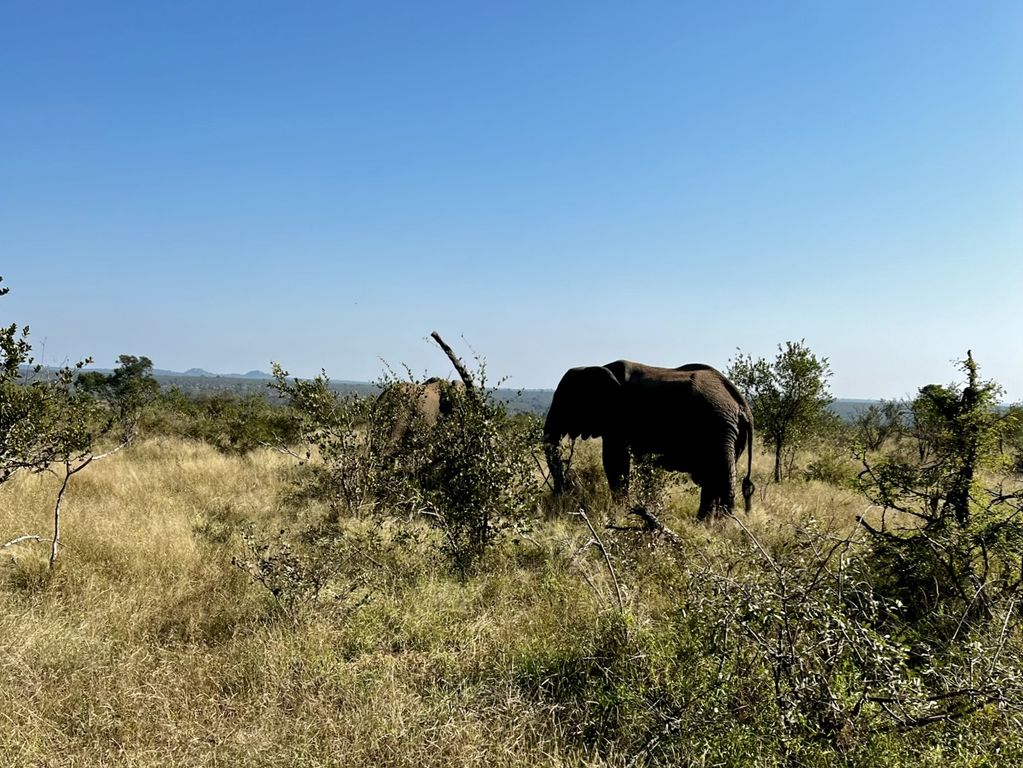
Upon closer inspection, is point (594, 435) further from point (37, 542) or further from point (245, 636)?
point (37, 542)

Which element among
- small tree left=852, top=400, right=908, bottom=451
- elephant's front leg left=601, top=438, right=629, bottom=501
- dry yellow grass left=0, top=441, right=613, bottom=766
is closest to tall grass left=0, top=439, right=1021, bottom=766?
dry yellow grass left=0, top=441, right=613, bottom=766

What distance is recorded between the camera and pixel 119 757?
3141 millimetres

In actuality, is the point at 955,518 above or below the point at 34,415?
below

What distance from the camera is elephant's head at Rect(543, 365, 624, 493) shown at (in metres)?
Result: 10.5

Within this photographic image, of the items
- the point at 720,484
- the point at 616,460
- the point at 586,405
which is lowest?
the point at 720,484

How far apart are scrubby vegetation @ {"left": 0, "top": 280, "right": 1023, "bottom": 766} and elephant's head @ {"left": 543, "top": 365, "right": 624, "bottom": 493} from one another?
1998 mm

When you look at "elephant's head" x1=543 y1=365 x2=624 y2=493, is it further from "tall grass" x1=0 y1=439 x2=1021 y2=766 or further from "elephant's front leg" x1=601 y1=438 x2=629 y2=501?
"tall grass" x1=0 y1=439 x2=1021 y2=766

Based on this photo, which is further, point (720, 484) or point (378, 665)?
point (720, 484)

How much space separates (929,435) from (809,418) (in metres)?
10.6

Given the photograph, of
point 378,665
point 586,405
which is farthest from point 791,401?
point 378,665

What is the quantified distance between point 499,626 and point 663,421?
228 inches

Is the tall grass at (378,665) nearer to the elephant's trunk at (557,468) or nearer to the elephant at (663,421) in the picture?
the elephant at (663,421)

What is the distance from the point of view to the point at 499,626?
4.85 m

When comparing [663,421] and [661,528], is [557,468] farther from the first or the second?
[661,528]
